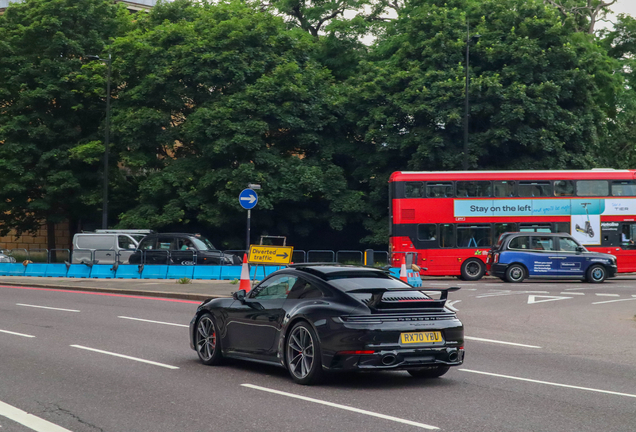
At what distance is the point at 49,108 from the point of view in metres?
45.5

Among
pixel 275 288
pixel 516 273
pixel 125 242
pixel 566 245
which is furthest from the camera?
pixel 125 242

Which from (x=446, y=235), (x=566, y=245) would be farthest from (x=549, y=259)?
(x=446, y=235)

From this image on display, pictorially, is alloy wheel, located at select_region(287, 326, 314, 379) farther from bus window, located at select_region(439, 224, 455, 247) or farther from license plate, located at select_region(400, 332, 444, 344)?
bus window, located at select_region(439, 224, 455, 247)

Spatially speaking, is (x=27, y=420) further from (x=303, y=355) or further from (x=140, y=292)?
(x=140, y=292)

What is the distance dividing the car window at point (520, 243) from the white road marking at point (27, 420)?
2400 cm

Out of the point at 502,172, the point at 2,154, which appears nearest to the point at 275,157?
the point at 502,172

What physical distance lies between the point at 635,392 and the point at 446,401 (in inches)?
86.1

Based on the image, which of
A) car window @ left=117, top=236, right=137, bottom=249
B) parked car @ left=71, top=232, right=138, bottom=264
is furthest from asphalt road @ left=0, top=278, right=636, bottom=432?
car window @ left=117, top=236, right=137, bottom=249

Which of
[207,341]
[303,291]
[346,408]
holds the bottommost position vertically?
[346,408]

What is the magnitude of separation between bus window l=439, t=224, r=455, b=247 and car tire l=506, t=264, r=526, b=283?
9.32 ft

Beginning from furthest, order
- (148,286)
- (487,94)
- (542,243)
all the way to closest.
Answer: (487,94)
(542,243)
(148,286)

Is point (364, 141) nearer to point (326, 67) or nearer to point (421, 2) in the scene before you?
point (326, 67)

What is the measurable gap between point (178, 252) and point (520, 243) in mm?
12578

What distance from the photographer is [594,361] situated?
1125 cm
